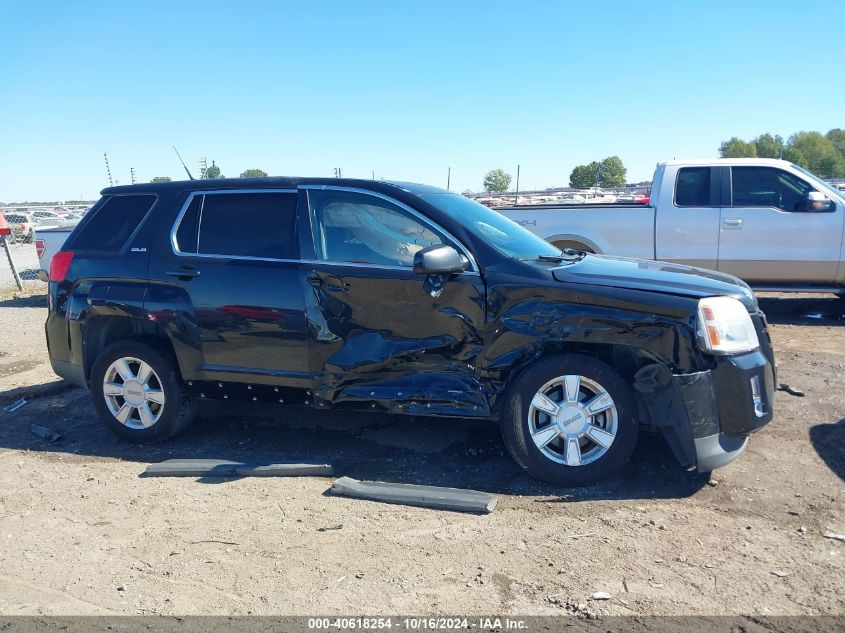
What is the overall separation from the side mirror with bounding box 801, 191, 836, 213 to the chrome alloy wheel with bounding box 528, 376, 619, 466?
6.41 metres

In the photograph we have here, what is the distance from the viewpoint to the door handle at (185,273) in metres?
4.93

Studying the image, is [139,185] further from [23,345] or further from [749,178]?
[749,178]

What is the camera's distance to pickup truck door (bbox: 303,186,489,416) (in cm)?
436

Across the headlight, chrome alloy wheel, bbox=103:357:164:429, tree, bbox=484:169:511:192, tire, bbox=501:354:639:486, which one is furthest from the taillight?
tree, bbox=484:169:511:192

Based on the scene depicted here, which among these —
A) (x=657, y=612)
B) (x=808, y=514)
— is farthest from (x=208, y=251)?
(x=808, y=514)

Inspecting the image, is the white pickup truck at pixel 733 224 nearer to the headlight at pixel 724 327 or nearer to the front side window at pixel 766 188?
the front side window at pixel 766 188

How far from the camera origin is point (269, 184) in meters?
4.95

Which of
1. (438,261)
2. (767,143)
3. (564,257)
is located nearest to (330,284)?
(438,261)

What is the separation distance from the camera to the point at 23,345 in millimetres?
8922

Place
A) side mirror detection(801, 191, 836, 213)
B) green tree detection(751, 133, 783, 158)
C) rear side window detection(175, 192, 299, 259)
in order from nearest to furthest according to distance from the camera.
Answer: rear side window detection(175, 192, 299, 259) < side mirror detection(801, 191, 836, 213) < green tree detection(751, 133, 783, 158)

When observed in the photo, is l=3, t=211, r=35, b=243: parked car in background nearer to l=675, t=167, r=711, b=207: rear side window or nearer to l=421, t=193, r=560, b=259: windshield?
l=675, t=167, r=711, b=207: rear side window

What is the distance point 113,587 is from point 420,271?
240cm

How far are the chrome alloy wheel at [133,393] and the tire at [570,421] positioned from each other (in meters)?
2.71

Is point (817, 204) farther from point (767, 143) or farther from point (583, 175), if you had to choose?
point (767, 143)
